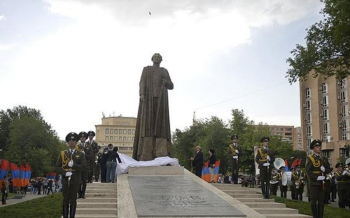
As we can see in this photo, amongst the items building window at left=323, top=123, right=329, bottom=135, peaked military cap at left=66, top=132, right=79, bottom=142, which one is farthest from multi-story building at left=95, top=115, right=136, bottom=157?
peaked military cap at left=66, top=132, right=79, bottom=142

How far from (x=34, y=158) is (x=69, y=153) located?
167 ft

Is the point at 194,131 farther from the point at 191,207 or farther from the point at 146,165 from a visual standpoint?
the point at 191,207

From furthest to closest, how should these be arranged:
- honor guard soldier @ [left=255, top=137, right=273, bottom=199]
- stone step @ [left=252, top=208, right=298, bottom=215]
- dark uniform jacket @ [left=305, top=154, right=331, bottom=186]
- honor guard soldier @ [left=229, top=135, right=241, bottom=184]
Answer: honor guard soldier @ [left=229, top=135, right=241, bottom=184], honor guard soldier @ [left=255, top=137, right=273, bottom=199], stone step @ [left=252, top=208, right=298, bottom=215], dark uniform jacket @ [left=305, top=154, right=331, bottom=186]

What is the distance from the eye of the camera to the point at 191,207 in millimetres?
11273

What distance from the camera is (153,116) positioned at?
2031 centimetres

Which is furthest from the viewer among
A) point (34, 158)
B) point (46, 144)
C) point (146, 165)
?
point (46, 144)

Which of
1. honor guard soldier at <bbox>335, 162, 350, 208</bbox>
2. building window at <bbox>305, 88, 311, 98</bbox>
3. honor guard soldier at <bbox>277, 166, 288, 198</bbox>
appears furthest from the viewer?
building window at <bbox>305, 88, 311, 98</bbox>

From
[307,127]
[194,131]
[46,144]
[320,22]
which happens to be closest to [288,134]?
[307,127]

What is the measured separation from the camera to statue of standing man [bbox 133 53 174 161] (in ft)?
65.7

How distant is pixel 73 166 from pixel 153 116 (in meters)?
8.75

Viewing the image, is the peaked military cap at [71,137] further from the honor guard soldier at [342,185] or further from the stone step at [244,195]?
the honor guard soldier at [342,185]

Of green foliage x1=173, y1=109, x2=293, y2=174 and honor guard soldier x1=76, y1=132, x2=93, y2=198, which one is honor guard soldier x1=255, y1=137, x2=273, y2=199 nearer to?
honor guard soldier x1=76, y1=132, x2=93, y2=198

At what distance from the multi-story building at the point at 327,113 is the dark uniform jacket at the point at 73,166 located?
5956 cm

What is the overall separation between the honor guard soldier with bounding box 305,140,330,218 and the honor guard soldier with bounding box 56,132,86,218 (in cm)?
631
